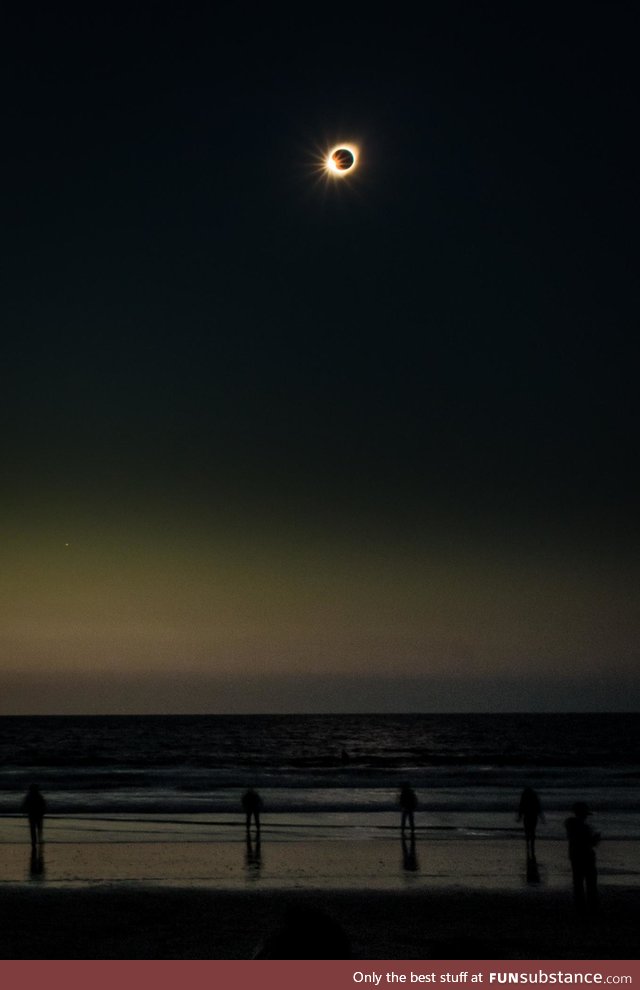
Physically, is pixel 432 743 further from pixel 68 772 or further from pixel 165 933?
pixel 165 933

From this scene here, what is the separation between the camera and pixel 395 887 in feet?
62.0

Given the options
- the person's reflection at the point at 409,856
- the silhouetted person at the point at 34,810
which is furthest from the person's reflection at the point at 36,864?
the person's reflection at the point at 409,856

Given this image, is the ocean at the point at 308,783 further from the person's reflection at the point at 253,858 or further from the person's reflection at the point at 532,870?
the person's reflection at the point at 532,870

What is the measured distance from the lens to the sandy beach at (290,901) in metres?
Answer: 14.2

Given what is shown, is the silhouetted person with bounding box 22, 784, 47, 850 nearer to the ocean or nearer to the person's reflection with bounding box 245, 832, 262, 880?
the ocean

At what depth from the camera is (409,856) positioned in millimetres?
23031

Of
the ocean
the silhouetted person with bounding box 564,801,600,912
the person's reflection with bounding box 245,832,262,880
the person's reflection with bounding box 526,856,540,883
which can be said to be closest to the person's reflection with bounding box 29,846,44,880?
the ocean

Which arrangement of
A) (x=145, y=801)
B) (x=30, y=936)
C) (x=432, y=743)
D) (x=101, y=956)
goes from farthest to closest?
(x=432, y=743) → (x=145, y=801) → (x=30, y=936) → (x=101, y=956)

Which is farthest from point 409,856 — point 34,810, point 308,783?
Result: point 308,783

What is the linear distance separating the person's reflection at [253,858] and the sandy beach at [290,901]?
9 centimetres

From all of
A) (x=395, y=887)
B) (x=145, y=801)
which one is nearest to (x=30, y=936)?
(x=395, y=887)

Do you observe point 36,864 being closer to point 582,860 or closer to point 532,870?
point 532,870

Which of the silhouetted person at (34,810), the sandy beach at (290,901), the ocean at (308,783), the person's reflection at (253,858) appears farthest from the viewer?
the ocean at (308,783)

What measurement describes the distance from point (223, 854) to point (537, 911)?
30.5ft
